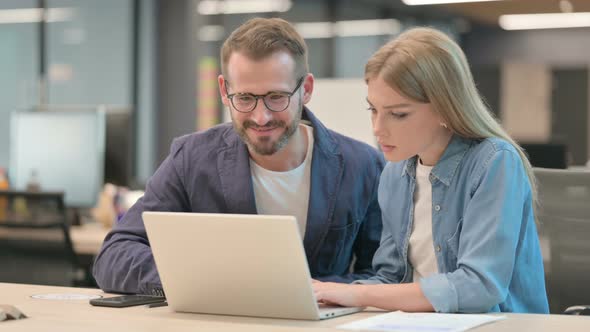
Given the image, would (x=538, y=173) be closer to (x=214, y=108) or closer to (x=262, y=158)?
(x=262, y=158)

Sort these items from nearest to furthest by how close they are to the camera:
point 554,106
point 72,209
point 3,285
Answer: point 3,285 → point 72,209 → point 554,106

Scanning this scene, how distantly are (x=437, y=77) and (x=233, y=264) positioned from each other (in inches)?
24.1

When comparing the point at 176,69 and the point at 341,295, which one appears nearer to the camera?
the point at 341,295

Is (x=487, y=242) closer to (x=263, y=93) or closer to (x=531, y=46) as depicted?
(x=263, y=93)

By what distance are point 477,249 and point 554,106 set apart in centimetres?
1342

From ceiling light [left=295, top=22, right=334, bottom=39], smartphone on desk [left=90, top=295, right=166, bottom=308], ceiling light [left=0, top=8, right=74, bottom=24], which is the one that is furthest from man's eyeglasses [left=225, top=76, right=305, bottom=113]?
ceiling light [left=295, top=22, right=334, bottom=39]

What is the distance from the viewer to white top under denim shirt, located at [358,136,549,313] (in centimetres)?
191

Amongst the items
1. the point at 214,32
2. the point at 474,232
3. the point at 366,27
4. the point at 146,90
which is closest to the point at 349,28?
the point at 366,27

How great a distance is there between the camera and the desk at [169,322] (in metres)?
1.75

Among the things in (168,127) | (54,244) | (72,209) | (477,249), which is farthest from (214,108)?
(477,249)

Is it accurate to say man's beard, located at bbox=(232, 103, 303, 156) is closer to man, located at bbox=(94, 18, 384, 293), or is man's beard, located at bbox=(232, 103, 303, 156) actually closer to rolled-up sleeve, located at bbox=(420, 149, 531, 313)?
man, located at bbox=(94, 18, 384, 293)

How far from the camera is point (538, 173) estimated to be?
2633 mm

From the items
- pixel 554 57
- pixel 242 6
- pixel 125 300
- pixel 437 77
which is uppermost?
pixel 242 6

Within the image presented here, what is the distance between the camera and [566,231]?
265 centimetres
